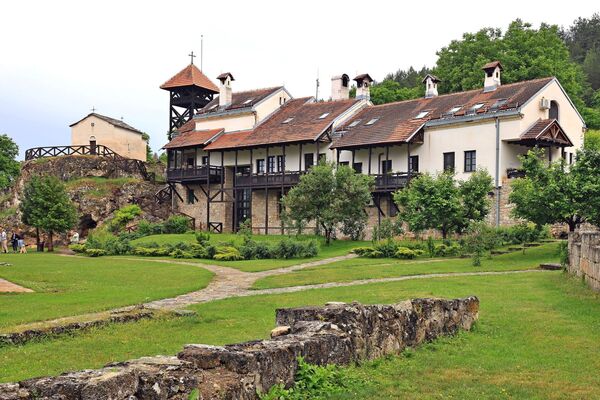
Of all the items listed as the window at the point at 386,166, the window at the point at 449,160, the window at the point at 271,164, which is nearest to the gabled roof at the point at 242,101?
the window at the point at 271,164

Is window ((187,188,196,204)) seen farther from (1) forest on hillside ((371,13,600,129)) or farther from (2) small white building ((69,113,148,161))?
(1) forest on hillside ((371,13,600,129))

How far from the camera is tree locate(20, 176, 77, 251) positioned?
42.8m

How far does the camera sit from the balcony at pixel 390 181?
42719mm

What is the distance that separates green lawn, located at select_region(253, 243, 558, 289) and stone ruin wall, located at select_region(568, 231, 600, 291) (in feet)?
12.1

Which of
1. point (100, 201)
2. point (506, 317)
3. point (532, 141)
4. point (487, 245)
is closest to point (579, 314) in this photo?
point (506, 317)

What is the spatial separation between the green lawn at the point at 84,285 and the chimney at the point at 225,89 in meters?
29.0

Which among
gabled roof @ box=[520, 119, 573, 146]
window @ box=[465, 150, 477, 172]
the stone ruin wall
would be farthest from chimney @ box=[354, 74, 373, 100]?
the stone ruin wall

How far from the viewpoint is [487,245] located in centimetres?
2870

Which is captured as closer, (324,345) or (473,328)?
(324,345)

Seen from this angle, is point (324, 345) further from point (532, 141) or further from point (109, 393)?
point (532, 141)

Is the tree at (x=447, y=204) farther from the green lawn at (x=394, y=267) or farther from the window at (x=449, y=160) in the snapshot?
the window at (x=449, y=160)

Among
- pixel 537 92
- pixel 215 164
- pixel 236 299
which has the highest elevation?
pixel 537 92

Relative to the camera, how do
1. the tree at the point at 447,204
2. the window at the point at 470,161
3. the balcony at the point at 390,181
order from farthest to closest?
the balcony at the point at 390,181 → the window at the point at 470,161 → the tree at the point at 447,204

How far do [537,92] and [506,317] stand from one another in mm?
30294
